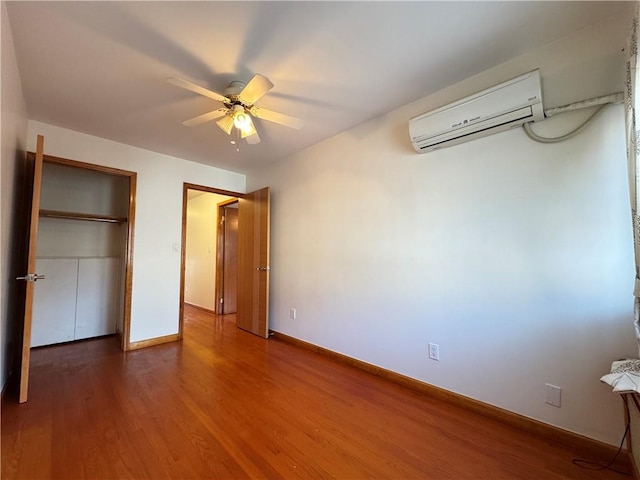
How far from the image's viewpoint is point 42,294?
331cm

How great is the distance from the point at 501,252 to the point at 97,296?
4.69 meters

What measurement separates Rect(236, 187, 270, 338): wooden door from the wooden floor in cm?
112

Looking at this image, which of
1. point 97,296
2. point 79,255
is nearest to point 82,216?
point 79,255

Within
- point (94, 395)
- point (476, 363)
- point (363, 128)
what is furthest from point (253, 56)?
point (94, 395)

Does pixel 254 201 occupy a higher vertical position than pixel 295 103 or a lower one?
lower

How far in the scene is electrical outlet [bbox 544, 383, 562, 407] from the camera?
1.62m

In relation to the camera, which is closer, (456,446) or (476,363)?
(456,446)

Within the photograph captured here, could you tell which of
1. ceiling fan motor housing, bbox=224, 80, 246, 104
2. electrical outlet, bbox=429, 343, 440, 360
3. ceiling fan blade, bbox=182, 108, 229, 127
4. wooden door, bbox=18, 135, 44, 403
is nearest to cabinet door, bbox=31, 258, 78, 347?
wooden door, bbox=18, 135, 44, 403

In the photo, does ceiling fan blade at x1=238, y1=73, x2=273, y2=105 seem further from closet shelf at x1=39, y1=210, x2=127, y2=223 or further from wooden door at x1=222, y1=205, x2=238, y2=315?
wooden door at x1=222, y1=205, x2=238, y2=315

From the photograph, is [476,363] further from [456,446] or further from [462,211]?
[462,211]

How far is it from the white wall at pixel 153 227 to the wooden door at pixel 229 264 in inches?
59.4

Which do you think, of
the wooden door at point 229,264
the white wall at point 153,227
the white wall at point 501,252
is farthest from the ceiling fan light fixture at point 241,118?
the wooden door at point 229,264

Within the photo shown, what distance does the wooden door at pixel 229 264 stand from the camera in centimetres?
508

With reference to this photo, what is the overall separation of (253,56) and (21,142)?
7.31 ft
